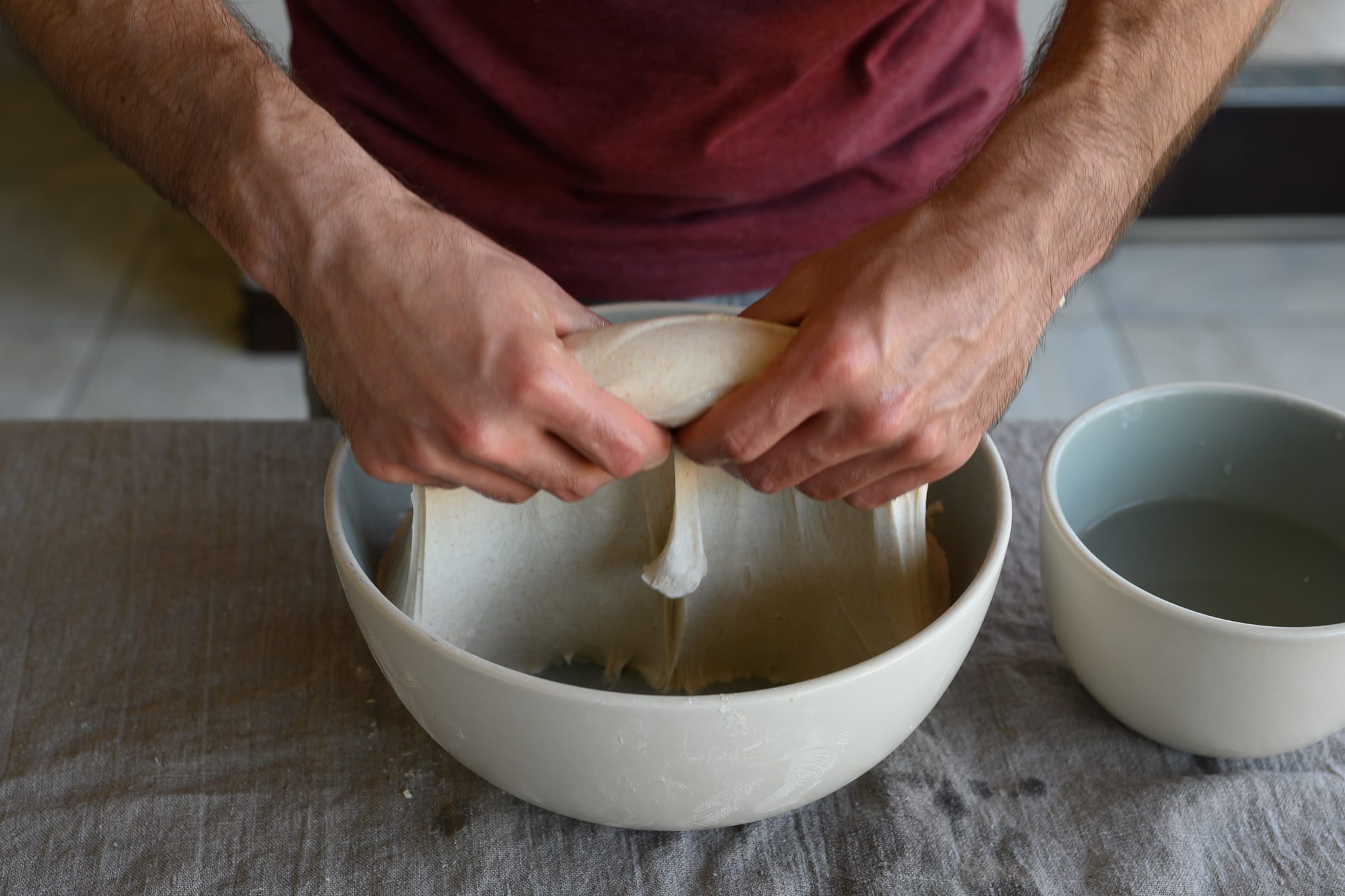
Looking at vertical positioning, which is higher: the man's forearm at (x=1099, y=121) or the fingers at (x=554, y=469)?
the man's forearm at (x=1099, y=121)

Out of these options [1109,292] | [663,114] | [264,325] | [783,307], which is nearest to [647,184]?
[663,114]

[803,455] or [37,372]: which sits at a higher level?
[803,455]

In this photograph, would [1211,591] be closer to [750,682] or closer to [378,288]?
[750,682]

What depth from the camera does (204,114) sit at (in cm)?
55

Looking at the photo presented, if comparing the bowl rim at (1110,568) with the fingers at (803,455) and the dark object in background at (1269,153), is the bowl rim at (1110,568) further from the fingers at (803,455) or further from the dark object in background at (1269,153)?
the dark object in background at (1269,153)

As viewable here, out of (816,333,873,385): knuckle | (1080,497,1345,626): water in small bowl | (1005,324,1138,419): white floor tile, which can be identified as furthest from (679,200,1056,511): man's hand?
(1005,324,1138,419): white floor tile

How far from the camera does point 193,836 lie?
506 mm

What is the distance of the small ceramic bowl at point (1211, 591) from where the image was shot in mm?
478

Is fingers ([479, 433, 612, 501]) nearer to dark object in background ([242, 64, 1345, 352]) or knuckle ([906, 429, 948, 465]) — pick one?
knuckle ([906, 429, 948, 465])

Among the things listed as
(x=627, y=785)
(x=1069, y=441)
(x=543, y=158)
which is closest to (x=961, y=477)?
(x=1069, y=441)

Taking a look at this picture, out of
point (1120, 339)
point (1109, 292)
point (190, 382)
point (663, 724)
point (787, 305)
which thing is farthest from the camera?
point (1109, 292)

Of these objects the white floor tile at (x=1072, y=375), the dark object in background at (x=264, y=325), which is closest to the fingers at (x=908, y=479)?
the white floor tile at (x=1072, y=375)

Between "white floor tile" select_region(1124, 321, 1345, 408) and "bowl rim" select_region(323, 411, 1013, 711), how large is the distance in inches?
63.3

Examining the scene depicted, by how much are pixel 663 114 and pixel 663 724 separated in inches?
16.6
